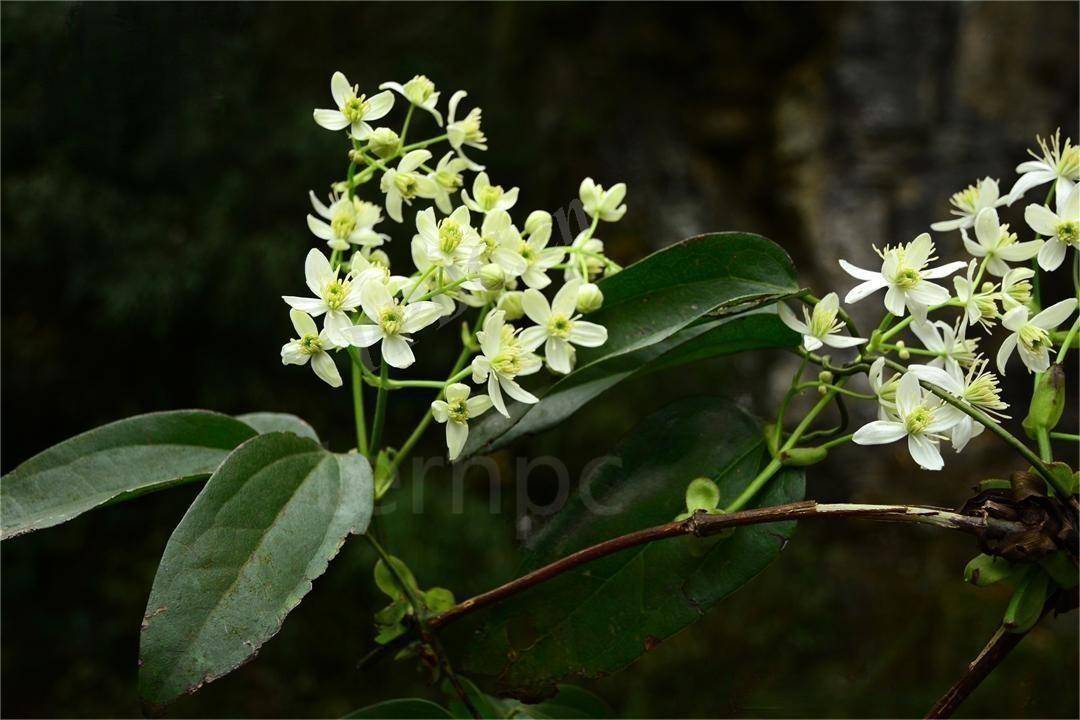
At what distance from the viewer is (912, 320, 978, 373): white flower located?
1.44ft

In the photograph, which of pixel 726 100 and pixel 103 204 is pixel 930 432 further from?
pixel 726 100

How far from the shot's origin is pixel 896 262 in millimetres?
438

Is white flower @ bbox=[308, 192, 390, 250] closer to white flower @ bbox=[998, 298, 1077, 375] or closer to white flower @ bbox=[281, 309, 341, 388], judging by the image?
white flower @ bbox=[281, 309, 341, 388]

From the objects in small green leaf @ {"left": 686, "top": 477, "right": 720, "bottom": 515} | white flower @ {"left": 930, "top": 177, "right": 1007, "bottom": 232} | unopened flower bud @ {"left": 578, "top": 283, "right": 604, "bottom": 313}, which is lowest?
small green leaf @ {"left": 686, "top": 477, "right": 720, "bottom": 515}

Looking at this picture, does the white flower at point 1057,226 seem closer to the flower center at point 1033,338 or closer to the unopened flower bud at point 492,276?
the flower center at point 1033,338

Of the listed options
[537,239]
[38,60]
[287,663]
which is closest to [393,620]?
[537,239]

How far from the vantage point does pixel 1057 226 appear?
1.46ft

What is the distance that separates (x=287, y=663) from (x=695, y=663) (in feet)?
1.62

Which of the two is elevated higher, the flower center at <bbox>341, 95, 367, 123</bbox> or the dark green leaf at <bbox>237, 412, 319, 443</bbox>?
the flower center at <bbox>341, 95, 367, 123</bbox>

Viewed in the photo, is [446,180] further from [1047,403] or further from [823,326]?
[1047,403]

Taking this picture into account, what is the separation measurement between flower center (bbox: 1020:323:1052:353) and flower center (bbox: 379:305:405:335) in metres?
0.28

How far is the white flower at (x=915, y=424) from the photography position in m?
0.42

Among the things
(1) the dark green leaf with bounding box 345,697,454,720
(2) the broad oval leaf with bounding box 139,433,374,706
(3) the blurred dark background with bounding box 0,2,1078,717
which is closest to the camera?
(2) the broad oval leaf with bounding box 139,433,374,706

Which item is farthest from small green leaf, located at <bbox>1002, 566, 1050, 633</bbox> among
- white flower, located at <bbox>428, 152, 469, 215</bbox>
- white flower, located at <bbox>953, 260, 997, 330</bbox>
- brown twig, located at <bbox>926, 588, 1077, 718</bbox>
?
white flower, located at <bbox>428, 152, 469, 215</bbox>
